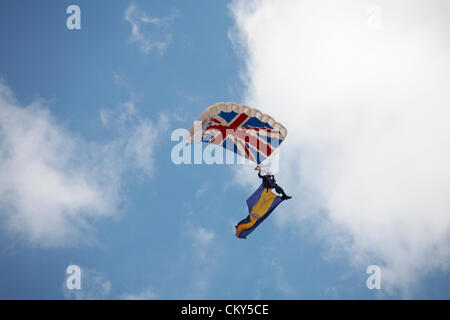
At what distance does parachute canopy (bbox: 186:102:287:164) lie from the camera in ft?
71.4

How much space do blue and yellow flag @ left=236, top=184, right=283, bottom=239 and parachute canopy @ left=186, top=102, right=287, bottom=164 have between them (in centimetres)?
239

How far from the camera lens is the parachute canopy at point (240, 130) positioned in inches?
857

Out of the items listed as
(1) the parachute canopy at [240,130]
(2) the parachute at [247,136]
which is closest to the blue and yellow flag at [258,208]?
(2) the parachute at [247,136]

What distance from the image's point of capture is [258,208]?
24.2m

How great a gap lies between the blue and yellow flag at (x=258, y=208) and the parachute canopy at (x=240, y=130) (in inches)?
94.2

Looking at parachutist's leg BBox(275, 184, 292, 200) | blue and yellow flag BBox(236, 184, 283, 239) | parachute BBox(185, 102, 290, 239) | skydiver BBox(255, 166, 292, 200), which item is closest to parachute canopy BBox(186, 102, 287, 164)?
parachute BBox(185, 102, 290, 239)

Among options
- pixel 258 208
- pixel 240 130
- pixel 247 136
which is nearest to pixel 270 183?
pixel 258 208

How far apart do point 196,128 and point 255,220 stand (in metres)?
7.23

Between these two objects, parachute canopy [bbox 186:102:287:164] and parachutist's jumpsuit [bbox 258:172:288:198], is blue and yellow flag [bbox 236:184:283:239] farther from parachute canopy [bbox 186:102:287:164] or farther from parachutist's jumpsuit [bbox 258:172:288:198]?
parachute canopy [bbox 186:102:287:164]

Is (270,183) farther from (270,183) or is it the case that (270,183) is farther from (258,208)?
(258,208)

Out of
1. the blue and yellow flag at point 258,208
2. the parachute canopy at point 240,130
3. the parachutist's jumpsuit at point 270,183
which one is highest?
the parachute canopy at point 240,130

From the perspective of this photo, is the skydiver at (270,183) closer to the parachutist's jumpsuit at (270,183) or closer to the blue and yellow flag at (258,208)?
the parachutist's jumpsuit at (270,183)
